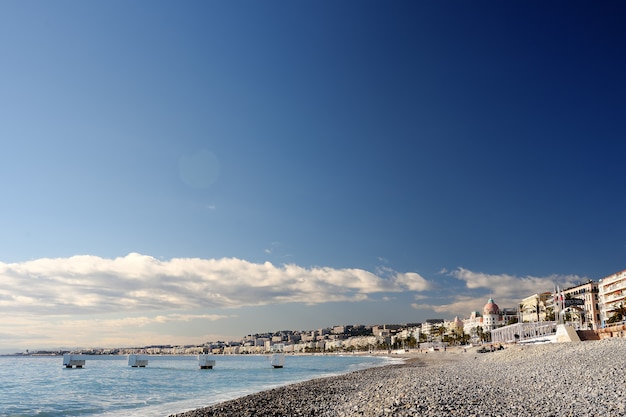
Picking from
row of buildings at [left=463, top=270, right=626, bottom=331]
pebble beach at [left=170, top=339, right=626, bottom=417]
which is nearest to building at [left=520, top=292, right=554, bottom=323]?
row of buildings at [left=463, top=270, right=626, bottom=331]

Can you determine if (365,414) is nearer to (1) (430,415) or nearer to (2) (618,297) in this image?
(1) (430,415)

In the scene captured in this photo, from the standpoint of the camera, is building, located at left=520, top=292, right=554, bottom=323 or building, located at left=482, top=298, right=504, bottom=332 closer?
building, located at left=520, top=292, right=554, bottom=323

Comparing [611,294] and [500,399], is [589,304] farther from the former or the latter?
[500,399]

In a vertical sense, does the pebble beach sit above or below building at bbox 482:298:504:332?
above

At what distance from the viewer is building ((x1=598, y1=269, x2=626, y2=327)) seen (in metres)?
104

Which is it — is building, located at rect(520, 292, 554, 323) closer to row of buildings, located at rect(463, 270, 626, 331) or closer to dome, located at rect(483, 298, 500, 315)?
row of buildings, located at rect(463, 270, 626, 331)

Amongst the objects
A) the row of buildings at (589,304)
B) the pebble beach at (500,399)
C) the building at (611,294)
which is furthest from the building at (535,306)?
the pebble beach at (500,399)

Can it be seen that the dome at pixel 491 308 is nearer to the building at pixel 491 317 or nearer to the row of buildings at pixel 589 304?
the building at pixel 491 317

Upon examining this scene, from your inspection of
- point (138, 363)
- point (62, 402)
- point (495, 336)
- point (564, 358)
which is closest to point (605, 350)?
point (564, 358)

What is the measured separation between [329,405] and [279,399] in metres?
5.71

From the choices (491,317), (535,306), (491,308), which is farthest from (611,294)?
(491,308)

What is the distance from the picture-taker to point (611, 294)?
109125 mm

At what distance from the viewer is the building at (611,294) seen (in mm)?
103500

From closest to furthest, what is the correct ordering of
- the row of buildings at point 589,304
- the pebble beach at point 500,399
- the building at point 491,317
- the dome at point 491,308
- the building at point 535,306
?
the pebble beach at point 500,399 → the row of buildings at point 589,304 → the building at point 535,306 → the building at point 491,317 → the dome at point 491,308
